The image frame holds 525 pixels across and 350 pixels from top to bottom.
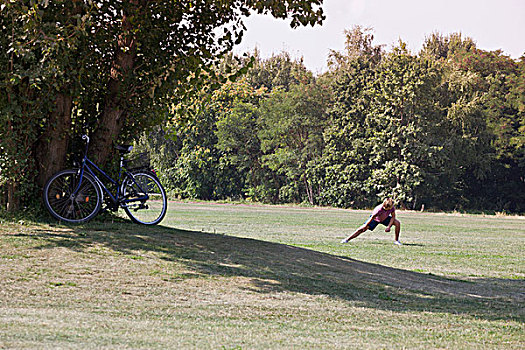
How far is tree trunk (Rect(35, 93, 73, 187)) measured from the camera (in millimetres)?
9891

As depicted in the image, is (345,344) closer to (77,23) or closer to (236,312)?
(236,312)

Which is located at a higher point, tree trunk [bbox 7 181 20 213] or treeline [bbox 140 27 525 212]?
treeline [bbox 140 27 525 212]

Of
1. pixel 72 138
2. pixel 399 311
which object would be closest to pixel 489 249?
pixel 399 311

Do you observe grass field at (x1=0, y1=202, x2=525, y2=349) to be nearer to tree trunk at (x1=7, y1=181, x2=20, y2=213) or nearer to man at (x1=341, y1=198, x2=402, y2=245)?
tree trunk at (x1=7, y1=181, x2=20, y2=213)

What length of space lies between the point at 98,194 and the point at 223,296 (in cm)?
388

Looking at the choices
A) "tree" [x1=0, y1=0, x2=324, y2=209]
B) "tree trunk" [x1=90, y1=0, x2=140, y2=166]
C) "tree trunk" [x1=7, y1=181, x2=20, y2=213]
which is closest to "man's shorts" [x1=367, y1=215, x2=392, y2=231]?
"tree" [x1=0, y1=0, x2=324, y2=209]

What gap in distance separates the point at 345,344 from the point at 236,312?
156 cm

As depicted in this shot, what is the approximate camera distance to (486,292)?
29.1ft

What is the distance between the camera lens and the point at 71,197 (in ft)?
32.1

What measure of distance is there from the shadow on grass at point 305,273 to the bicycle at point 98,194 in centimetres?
45

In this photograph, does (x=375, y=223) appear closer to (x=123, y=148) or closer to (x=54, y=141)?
(x=123, y=148)

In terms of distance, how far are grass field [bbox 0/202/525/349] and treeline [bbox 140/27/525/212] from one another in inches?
1055

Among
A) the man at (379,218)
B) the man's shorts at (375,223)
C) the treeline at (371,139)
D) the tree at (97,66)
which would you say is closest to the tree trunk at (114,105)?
the tree at (97,66)

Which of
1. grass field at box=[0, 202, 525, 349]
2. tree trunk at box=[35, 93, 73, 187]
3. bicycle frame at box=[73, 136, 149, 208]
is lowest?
grass field at box=[0, 202, 525, 349]
